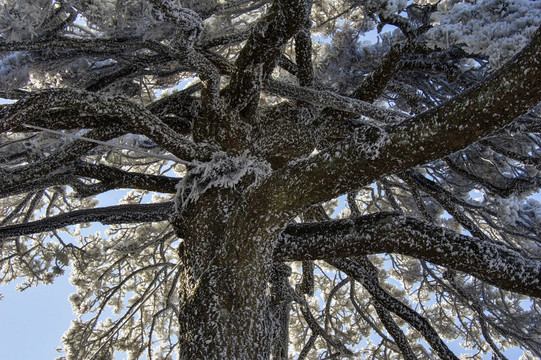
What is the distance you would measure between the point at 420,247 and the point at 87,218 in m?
2.38

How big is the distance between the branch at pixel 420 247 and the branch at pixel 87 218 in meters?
1.11

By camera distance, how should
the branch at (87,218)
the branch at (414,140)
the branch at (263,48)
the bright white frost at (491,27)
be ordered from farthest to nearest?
the branch at (87,218) → the bright white frost at (491,27) → the branch at (263,48) → the branch at (414,140)

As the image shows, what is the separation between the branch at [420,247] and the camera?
181cm

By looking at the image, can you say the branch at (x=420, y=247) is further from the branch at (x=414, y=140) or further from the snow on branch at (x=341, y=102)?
the snow on branch at (x=341, y=102)

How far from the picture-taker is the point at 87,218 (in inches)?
108

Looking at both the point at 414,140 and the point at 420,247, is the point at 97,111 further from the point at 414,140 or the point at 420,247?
the point at 420,247

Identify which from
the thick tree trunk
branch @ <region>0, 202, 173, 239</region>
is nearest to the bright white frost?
the thick tree trunk

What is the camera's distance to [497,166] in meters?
4.45

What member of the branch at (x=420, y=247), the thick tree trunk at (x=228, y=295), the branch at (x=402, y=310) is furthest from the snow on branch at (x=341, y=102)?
the branch at (x=402, y=310)

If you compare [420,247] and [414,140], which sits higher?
[414,140]

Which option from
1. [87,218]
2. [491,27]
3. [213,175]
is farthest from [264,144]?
[491,27]

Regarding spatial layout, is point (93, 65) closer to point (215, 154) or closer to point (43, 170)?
point (43, 170)

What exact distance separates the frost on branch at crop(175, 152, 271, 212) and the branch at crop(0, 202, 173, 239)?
20cm

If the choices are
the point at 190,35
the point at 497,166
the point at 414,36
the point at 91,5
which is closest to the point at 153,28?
the point at 91,5
